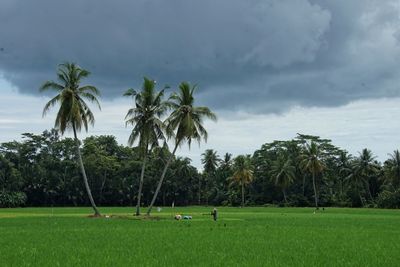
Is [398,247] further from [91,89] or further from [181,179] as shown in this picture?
[181,179]

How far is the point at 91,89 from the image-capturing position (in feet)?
158

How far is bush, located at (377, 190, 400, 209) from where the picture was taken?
Answer: 309 ft

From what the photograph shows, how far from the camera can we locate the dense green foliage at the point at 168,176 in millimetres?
104875

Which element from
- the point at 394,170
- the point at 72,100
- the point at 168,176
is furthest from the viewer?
the point at 168,176

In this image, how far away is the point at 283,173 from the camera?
105250mm

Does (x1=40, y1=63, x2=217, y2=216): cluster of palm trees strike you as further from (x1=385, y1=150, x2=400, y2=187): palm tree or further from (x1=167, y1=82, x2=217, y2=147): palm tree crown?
(x1=385, y1=150, x2=400, y2=187): palm tree

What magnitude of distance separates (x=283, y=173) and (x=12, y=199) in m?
53.5

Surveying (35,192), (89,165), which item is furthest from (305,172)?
(35,192)

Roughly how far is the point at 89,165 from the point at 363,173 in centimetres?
5494

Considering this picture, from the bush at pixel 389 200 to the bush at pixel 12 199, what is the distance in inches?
2724

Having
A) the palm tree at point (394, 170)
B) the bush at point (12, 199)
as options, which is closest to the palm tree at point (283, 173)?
the palm tree at point (394, 170)

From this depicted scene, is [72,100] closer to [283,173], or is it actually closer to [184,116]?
[184,116]

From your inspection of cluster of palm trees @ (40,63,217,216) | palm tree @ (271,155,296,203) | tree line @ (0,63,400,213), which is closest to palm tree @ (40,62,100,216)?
cluster of palm trees @ (40,63,217,216)

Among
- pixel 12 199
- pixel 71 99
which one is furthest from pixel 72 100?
pixel 12 199
